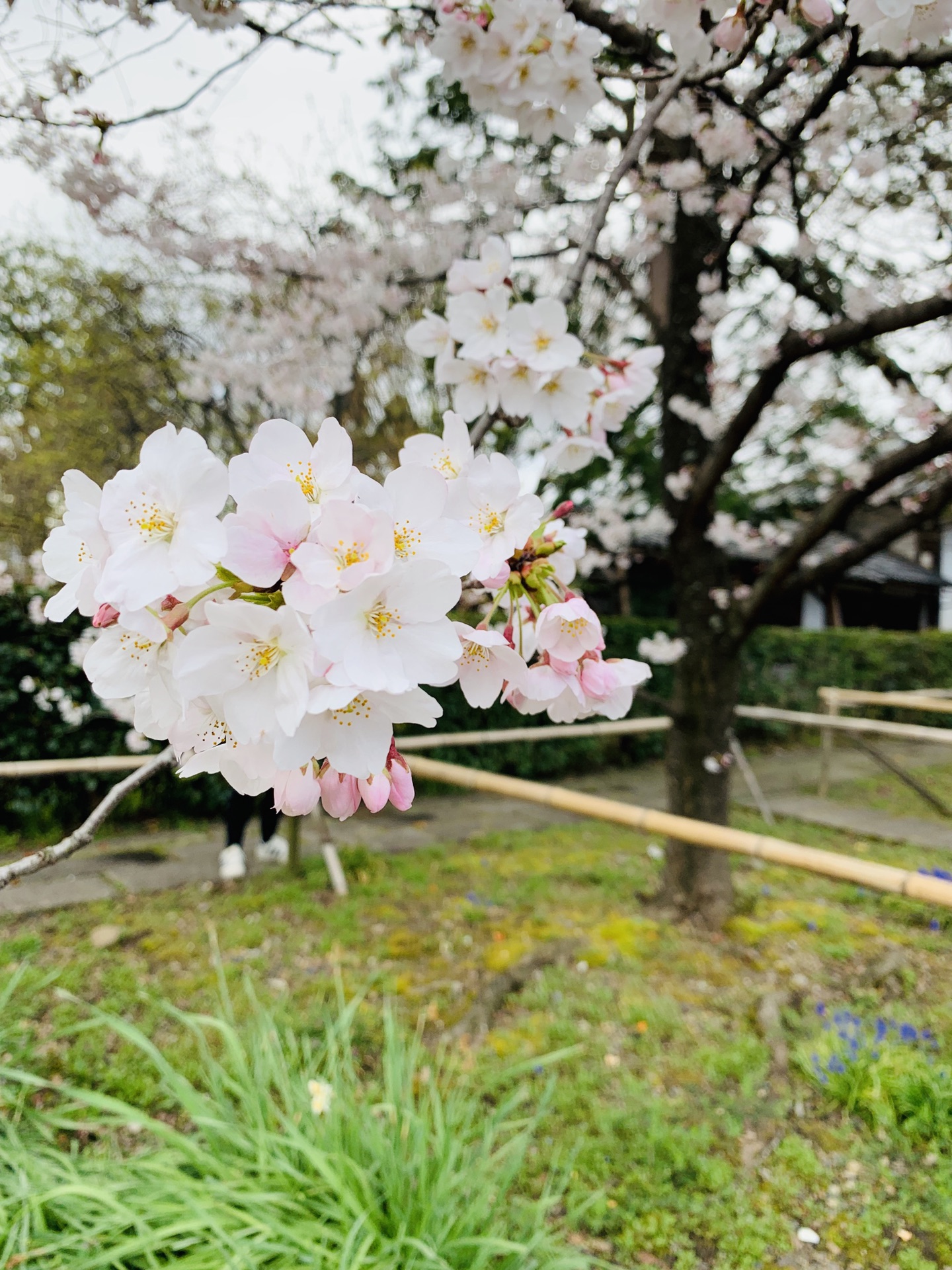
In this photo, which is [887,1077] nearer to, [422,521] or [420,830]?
[422,521]

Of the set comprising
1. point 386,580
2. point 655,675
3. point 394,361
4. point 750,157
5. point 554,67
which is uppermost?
point 394,361

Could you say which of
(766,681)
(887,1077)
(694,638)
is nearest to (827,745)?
(766,681)

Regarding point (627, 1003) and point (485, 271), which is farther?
point (627, 1003)

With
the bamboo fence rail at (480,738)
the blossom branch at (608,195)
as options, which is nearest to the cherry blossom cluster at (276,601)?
the blossom branch at (608,195)

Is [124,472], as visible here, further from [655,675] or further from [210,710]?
[655,675]

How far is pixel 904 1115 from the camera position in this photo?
229 centimetres

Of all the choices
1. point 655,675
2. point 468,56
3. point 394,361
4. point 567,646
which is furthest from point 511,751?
point 567,646

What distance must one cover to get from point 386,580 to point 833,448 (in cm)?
729

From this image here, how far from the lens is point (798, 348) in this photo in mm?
2650

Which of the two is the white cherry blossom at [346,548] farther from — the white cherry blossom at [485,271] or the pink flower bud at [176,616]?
the white cherry blossom at [485,271]

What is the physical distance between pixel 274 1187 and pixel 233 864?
109 inches

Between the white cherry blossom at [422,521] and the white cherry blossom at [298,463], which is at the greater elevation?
the white cherry blossom at [298,463]

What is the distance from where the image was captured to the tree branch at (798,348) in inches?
88.2

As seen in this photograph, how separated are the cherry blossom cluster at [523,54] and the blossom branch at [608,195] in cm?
31
